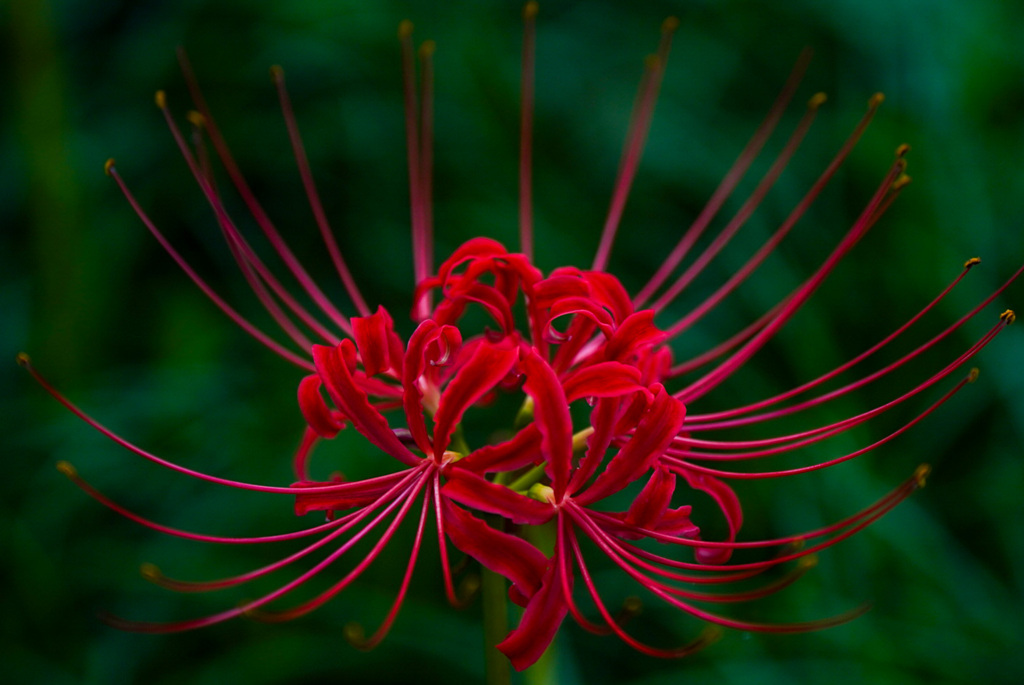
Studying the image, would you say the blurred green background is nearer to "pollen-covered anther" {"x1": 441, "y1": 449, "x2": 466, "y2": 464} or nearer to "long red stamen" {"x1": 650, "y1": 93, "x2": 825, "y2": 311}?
"long red stamen" {"x1": 650, "y1": 93, "x2": 825, "y2": 311}

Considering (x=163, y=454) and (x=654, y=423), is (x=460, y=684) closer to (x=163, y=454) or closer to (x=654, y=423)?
(x=163, y=454)

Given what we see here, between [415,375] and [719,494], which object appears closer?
[415,375]

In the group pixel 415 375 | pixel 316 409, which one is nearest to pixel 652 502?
pixel 415 375

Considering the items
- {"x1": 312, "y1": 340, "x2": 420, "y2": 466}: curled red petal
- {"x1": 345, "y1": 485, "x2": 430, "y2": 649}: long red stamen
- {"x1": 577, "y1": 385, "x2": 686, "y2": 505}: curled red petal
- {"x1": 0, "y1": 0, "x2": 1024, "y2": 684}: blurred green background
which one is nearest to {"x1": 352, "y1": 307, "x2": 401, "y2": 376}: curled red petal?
{"x1": 312, "y1": 340, "x2": 420, "y2": 466}: curled red petal

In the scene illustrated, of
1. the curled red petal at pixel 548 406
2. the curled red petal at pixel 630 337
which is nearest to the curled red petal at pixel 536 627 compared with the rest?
the curled red petal at pixel 548 406

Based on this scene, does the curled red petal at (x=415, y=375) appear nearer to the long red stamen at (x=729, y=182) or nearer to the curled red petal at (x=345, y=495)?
the curled red petal at (x=345, y=495)

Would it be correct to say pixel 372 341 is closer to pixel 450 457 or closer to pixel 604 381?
pixel 450 457

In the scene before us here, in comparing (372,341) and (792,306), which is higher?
(792,306)

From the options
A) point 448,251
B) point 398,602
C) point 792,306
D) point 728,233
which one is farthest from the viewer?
point 448,251

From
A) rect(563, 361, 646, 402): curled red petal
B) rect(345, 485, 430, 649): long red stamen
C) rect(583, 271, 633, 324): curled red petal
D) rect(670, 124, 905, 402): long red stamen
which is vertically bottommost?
A: rect(345, 485, 430, 649): long red stamen
